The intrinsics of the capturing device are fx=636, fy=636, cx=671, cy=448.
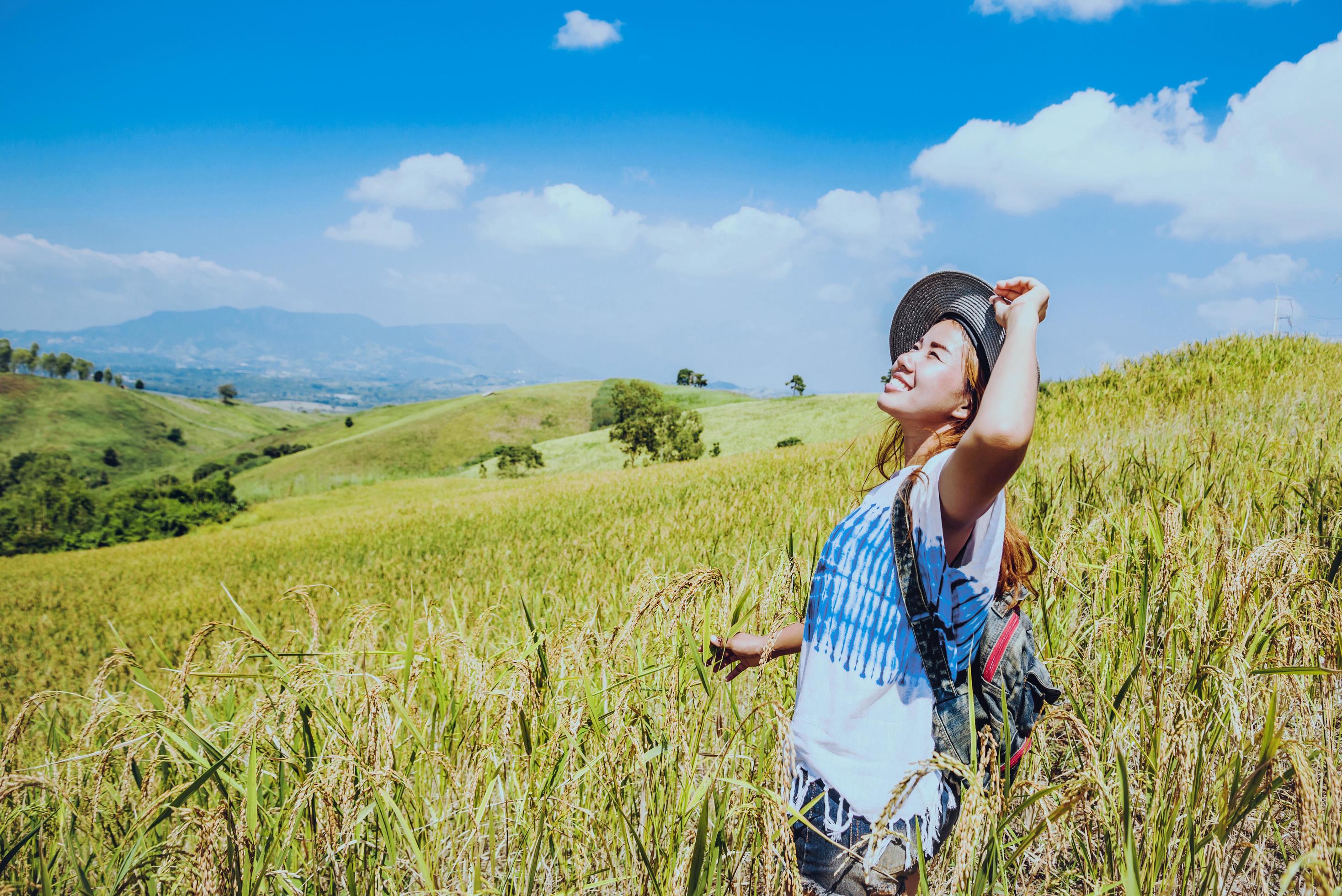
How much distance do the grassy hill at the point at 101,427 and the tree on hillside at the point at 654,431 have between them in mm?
100927

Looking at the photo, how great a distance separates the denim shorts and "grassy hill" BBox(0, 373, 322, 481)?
143 m

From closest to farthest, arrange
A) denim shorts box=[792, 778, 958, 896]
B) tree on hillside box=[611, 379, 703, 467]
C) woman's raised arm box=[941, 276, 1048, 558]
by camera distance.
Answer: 1. woman's raised arm box=[941, 276, 1048, 558]
2. denim shorts box=[792, 778, 958, 896]
3. tree on hillside box=[611, 379, 703, 467]

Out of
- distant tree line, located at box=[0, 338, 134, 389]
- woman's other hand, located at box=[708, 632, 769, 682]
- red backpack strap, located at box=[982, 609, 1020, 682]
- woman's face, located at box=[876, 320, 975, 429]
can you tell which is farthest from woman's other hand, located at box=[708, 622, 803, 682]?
distant tree line, located at box=[0, 338, 134, 389]

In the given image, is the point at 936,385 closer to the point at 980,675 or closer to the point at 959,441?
the point at 959,441

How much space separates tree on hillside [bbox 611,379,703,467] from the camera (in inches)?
2031

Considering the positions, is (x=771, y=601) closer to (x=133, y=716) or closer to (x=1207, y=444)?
(x=133, y=716)

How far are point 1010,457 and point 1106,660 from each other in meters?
1.61

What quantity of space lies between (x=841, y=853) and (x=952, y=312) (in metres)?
1.52

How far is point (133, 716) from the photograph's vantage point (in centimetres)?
176

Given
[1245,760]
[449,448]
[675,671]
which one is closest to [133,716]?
[675,671]

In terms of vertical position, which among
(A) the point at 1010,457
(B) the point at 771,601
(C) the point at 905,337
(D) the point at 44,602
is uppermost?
(C) the point at 905,337

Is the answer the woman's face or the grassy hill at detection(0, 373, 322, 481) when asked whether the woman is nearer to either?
the woman's face

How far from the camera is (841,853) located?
A: 1.48 metres

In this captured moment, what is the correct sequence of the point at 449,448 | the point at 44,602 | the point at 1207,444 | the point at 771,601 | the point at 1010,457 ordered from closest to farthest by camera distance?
the point at 1010,457, the point at 771,601, the point at 1207,444, the point at 44,602, the point at 449,448
